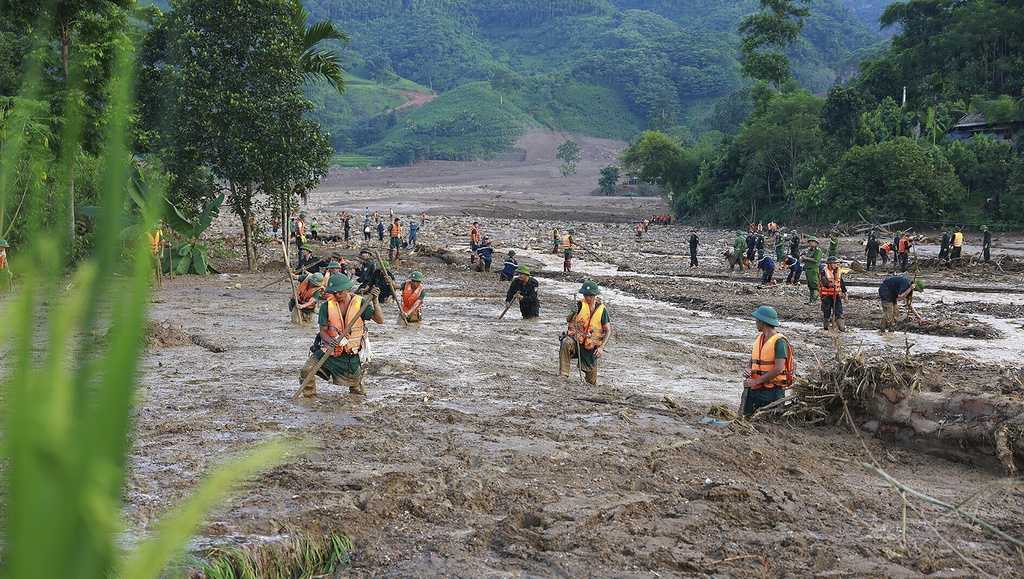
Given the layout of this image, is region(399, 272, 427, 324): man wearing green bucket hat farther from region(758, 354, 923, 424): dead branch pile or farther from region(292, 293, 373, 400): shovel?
region(758, 354, 923, 424): dead branch pile

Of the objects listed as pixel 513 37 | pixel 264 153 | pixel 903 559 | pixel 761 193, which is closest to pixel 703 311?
pixel 264 153

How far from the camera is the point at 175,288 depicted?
23.7 metres

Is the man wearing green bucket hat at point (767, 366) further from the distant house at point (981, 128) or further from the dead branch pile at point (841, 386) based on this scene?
the distant house at point (981, 128)

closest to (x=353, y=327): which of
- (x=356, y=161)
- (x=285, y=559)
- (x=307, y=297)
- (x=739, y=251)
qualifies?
(x=285, y=559)

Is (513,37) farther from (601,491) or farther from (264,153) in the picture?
(601,491)

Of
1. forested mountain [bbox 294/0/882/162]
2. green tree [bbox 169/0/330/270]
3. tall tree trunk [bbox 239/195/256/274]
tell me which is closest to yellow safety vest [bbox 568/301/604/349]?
green tree [bbox 169/0/330/270]

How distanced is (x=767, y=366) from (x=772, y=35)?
62455 mm

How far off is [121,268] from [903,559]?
6189 millimetres

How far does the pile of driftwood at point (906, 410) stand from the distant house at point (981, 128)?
43.8m

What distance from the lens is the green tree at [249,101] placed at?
23438 millimetres

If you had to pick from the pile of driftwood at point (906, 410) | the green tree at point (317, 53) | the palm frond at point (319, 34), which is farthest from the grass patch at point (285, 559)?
the palm frond at point (319, 34)

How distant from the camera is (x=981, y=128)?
50219 millimetres

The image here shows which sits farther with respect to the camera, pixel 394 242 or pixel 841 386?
pixel 394 242

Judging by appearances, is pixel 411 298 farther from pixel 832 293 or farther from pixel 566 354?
pixel 832 293
